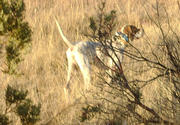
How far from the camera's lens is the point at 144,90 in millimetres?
3770

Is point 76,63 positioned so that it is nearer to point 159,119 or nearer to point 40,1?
point 159,119

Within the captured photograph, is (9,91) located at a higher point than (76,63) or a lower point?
lower

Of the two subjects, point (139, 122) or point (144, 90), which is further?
point (144, 90)

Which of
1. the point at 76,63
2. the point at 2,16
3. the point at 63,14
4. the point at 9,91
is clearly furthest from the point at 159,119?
the point at 63,14

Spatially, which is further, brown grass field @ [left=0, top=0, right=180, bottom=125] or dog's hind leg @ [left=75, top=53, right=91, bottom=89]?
dog's hind leg @ [left=75, top=53, right=91, bottom=89]

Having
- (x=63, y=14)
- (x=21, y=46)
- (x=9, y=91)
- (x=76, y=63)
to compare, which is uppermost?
(x=63, y=14)

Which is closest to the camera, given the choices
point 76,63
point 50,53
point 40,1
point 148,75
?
point 148,75

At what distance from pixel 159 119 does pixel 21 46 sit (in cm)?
110

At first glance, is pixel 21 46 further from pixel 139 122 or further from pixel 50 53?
pixel 50 53

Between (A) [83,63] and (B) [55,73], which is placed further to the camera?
(B) [55,73]

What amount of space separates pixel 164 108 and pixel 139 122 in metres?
0.26

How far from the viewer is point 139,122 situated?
9.19 feet

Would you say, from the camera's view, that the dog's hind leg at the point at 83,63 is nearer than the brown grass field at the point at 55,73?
No

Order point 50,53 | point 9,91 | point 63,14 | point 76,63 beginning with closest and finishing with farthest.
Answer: point 9,91 < point 76,63 < point 50,53 < point 63,14
